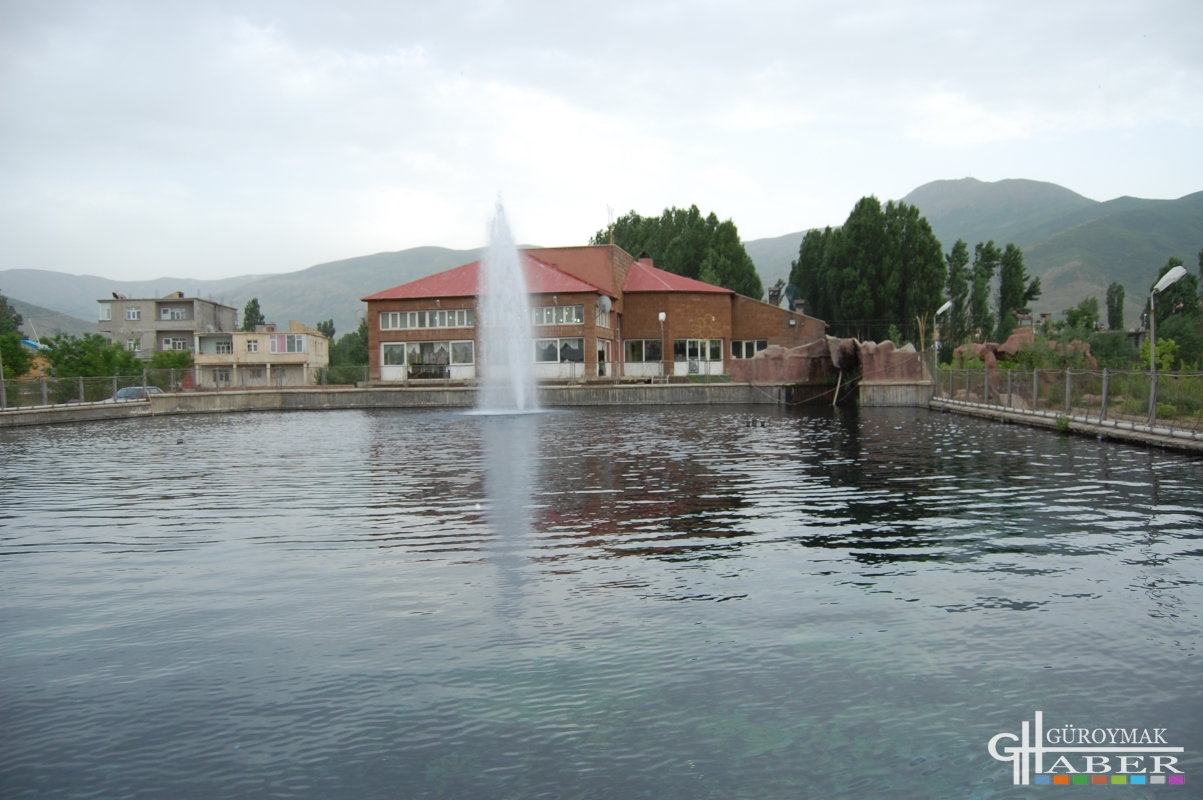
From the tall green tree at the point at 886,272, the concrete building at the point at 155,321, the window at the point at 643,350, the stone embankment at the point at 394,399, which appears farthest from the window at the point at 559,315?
the concrete building at the point at 155,321

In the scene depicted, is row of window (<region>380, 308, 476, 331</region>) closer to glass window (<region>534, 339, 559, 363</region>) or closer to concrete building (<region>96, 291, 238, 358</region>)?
glass window (<region>534, 339, 559, 363</region>)

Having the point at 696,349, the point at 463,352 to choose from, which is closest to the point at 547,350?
the point at 463,352

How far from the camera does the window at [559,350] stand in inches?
2301

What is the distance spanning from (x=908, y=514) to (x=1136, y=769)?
815 cm

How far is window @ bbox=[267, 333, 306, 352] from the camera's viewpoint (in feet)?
286

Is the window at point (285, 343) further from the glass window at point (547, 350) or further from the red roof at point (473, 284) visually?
the glass window at point (547, 350)

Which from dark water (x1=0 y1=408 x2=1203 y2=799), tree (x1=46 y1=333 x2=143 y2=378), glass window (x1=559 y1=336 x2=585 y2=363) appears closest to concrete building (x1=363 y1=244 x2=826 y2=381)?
glass window (x1=559 y1=336 x2=585 y2=363)

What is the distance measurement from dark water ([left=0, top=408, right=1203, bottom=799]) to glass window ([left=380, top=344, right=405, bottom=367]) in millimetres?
45807

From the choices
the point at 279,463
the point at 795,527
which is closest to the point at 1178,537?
the point at 795,527

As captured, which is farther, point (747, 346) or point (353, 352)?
point (353, 352)

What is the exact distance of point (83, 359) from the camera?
204 feet

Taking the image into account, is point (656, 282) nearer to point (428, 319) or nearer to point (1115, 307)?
point (428, 319)

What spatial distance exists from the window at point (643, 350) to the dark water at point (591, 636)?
47509 millimetres

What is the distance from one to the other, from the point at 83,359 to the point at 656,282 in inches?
1555
